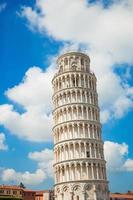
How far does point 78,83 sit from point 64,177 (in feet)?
60.9

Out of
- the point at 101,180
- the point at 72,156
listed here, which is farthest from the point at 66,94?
the point at 101,180

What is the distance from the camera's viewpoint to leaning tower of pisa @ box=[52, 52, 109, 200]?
53.5m

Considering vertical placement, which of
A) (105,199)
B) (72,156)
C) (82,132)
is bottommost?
(105,199)

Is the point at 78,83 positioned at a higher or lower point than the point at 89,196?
higher

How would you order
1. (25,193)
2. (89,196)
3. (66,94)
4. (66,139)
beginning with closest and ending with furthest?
(89,196), (66,139), (66,94), (25,193)

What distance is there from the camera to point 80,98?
5941 centimetres

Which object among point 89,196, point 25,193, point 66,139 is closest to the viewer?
point 89,196

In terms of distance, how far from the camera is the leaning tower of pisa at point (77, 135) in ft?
176

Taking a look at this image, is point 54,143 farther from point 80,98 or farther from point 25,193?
point 25,193

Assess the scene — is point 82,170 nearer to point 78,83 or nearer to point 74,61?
point 78,83

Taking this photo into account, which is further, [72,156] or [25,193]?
[25,193]

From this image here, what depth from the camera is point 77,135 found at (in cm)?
5625

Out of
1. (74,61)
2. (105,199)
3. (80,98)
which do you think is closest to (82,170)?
(105,199)

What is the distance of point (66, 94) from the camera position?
60031 millimetres
